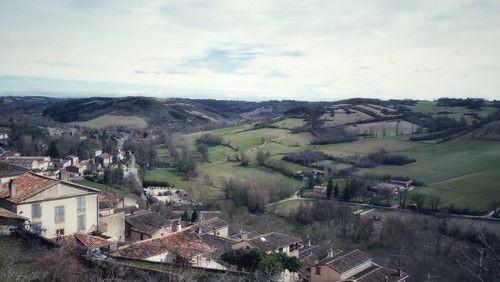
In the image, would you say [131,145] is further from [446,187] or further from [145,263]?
[145,263]

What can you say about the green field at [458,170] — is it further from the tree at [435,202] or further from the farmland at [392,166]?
the tree at [435,202]

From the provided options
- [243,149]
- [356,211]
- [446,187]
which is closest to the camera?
[356,211]

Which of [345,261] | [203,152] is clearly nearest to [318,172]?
[203,152]

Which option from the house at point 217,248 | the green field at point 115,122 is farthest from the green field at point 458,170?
the green field at point 115,122

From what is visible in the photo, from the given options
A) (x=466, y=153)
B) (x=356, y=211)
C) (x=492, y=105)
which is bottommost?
(x=356, y=211)

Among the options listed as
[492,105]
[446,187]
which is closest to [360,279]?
[446,187]

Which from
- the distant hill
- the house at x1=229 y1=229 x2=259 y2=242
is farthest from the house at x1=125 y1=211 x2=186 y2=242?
the distant hill

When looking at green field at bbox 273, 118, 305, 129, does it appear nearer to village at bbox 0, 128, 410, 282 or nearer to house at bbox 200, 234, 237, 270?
village at bbox 0, 128, 410, 282

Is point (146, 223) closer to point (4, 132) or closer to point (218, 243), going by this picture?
point (218, 243)
